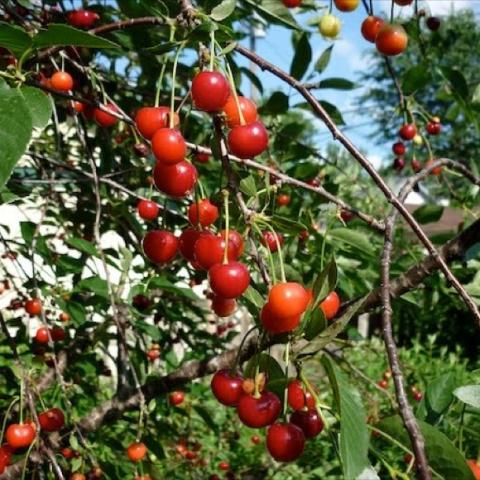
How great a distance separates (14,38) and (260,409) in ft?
2.01

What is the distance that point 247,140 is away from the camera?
3.13ft

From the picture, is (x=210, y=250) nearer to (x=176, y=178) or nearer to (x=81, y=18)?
(x=176, y=178)

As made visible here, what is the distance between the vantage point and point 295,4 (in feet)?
5.92

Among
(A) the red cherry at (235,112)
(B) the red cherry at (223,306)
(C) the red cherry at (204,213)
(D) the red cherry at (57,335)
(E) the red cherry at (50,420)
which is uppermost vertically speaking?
(A) the red cherry at (235,112)

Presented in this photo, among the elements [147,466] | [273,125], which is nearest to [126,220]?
[273,125]

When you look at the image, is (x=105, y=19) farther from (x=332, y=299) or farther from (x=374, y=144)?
(x=374, y=144)

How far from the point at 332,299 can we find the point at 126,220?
124 cm

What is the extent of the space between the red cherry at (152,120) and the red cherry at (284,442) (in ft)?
1.56

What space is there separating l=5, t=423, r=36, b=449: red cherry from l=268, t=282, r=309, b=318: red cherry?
95 centimetres

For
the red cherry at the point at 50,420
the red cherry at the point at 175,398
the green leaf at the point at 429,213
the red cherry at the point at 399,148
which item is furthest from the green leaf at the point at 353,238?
the red cherry at the point at 399,148

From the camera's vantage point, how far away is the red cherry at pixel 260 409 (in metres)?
0.93

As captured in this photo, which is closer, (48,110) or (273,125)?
(48,110)

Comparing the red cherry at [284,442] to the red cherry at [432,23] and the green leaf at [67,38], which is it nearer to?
the green leaf at [67,38]

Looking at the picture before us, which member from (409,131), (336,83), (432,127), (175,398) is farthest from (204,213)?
(432,127)
